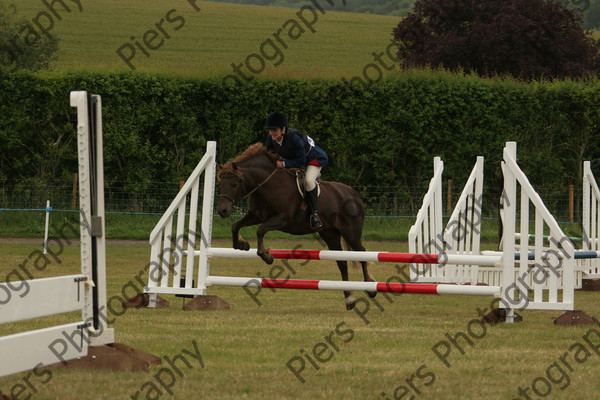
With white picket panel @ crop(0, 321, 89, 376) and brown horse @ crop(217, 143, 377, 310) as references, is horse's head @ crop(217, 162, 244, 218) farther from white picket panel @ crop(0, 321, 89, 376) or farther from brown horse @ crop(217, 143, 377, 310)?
white picket panel @ crop(0, 321, 89, 376)

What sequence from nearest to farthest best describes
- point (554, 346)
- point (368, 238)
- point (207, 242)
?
point (554, 346) < point (207, 242) < point (368, 238)

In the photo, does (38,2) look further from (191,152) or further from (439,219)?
(439,219)

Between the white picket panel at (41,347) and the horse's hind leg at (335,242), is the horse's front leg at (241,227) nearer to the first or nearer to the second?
the horse's hind leg at (335,242)

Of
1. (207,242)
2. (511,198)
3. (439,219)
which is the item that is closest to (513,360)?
(511,198)

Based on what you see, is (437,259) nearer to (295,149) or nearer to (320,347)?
(295,149)

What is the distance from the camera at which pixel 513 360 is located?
620 centimetres

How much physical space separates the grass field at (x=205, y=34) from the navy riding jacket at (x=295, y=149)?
25.9 metres


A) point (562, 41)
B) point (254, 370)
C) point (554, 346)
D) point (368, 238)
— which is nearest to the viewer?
point (254, 370)

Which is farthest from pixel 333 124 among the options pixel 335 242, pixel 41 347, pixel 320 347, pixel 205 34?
pixel 205 34

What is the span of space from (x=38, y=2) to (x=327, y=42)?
51.4 feet

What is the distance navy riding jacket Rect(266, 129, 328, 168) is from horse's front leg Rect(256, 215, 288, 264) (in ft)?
1.98

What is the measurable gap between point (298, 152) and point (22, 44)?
20.8 meters

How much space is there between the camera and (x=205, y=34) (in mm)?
46750

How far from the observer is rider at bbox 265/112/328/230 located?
9.50 metres
